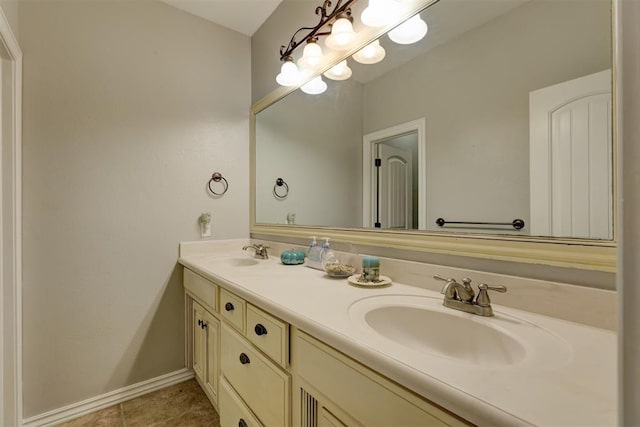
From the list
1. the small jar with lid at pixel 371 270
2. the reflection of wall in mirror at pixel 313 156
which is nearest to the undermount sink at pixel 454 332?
the small jar with lid at pixel 371 270

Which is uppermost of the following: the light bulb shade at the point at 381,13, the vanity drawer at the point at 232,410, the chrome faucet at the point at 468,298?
the light bulb shade at the point at 381,13

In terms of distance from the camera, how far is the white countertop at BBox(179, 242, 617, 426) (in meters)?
0.40

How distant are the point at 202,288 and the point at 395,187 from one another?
3.69ft

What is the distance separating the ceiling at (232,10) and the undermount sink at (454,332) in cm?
197

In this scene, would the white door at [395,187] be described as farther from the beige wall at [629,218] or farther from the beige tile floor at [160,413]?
the beige tile floor at [160,413]

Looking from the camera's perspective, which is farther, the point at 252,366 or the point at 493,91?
the point at 252,366

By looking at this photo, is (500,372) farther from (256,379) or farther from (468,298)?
(256,379)

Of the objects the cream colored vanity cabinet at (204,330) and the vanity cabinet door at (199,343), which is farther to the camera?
the vanity cabinet door at (199,343)

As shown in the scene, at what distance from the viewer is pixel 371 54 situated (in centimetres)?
129

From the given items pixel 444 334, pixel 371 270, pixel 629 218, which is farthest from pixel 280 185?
pixel 629 218

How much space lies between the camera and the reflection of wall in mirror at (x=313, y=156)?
4.75 ft

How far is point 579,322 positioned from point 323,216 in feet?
3.73

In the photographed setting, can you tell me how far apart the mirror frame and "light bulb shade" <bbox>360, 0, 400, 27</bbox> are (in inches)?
1.2

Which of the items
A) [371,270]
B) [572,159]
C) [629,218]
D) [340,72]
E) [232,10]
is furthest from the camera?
[232,10]
